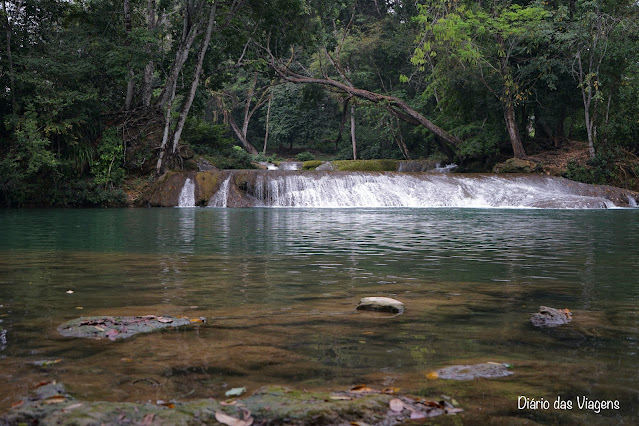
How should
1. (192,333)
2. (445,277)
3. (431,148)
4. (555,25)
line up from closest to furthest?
(192,333) < (445,277) < (555,25) < (431,148)

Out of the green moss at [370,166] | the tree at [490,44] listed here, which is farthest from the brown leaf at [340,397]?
the green moss at [370,166]

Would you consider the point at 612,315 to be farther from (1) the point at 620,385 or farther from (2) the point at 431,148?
(2) the point at 431,148

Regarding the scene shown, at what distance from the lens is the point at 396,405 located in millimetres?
2053

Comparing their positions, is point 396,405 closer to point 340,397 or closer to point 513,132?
point 340,397

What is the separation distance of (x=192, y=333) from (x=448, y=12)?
74.4 ft

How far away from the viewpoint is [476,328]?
3.37 metres

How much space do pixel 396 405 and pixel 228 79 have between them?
25910mm

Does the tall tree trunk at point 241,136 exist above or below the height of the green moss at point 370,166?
above

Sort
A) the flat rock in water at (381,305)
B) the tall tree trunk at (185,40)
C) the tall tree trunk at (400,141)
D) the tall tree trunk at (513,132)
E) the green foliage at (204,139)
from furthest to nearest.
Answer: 1. the tall tree trunk at (400,141)
2. the green foliage at (204,139)
3. the tall tree trunk at (513,132)
4. the tall tree trunk at (185,40)
5. the flat rock in water at (381,305)

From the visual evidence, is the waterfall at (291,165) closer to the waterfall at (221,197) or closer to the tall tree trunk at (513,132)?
the tall tree trunk at (513,132)

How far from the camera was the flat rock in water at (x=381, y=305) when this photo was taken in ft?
12.3

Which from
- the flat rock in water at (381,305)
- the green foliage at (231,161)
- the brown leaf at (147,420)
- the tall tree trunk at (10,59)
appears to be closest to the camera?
the brown leaf at (147,420)

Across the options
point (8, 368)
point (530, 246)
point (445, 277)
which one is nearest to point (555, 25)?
point (530, 246)

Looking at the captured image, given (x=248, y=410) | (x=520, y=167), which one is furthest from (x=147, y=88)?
(x=248, y=410)
